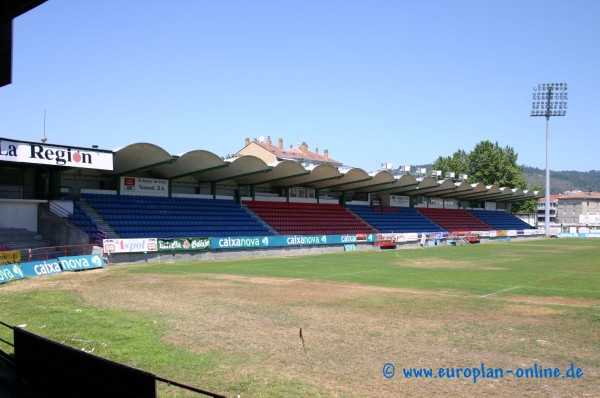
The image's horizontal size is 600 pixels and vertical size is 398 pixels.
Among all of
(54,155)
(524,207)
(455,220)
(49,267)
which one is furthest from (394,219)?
(524,207)

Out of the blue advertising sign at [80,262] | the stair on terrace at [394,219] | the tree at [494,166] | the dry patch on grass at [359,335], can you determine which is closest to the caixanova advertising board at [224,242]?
the blue advertising sign at [80,262]

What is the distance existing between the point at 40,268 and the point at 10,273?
2.16 meters

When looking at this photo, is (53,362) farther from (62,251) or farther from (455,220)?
(455,220)

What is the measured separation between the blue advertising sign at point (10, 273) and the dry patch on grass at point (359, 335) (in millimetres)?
5100

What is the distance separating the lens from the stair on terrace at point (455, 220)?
75812 millimetres

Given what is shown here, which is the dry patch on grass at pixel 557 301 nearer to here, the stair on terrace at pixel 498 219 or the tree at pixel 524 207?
the stair on terrace at pixel 498 219

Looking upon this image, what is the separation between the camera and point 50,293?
19.7 metres

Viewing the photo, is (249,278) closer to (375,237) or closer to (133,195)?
(133,195)

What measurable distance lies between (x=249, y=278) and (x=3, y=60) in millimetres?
17431

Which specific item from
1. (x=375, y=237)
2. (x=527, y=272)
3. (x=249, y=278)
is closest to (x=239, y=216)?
(x=375, y=237)

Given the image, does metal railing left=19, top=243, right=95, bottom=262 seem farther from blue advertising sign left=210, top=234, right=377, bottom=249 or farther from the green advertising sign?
blue advertising sign left=210, top=234, right=377, bottom=249

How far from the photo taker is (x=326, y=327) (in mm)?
13484

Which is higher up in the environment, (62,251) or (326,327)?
(62,251)

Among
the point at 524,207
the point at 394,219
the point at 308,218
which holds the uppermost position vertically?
the point at 524,207
